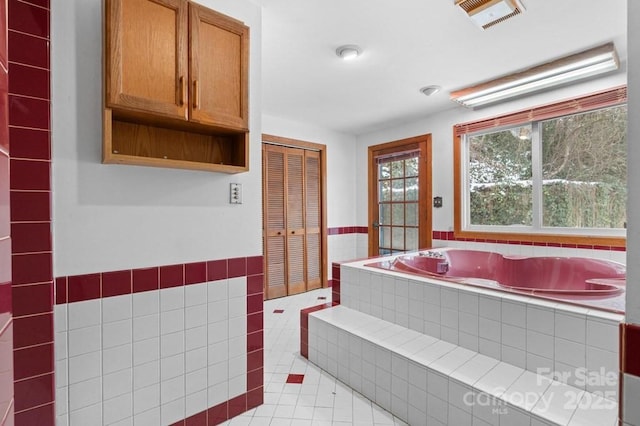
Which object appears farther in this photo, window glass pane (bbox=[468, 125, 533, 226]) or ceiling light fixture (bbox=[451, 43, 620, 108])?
window glass pane (bbox=[468, 125, 533, 226])

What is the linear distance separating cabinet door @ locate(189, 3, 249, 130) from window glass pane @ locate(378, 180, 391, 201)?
2.96 m

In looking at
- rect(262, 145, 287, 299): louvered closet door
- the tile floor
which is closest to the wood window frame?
rect(262, 145, 287, 299): louvered closet door

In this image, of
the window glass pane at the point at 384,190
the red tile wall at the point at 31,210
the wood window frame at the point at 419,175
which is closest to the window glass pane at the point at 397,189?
the window glass pane at the point at 384,190

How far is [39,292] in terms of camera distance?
113 centimetres

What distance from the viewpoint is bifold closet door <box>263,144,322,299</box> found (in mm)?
3701

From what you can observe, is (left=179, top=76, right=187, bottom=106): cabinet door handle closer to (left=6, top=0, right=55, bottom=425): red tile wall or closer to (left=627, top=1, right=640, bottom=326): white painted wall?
(left=6, top=0, right=55, bottom=425): red tile wall

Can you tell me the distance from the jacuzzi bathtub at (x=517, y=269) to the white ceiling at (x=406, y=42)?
61.6 inches

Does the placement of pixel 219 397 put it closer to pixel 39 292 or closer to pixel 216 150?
pixel 39 292

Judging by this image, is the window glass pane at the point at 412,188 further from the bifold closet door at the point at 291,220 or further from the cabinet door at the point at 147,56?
the cabinet door at the point at 147,56

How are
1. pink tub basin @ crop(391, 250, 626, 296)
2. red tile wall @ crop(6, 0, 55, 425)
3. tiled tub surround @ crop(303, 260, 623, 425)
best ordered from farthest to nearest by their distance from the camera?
pink tub basin @ crop(391, 250, 626, 296) < tiled tub surround @ crop(303, 260, 623, 425) < red tile wall @ crop(6, 0, 55, 425)

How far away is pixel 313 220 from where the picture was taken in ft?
13.6

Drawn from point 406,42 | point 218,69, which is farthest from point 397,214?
point 218,69

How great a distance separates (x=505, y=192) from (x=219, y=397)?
10.1 ft

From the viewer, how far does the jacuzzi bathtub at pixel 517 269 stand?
2172mm
